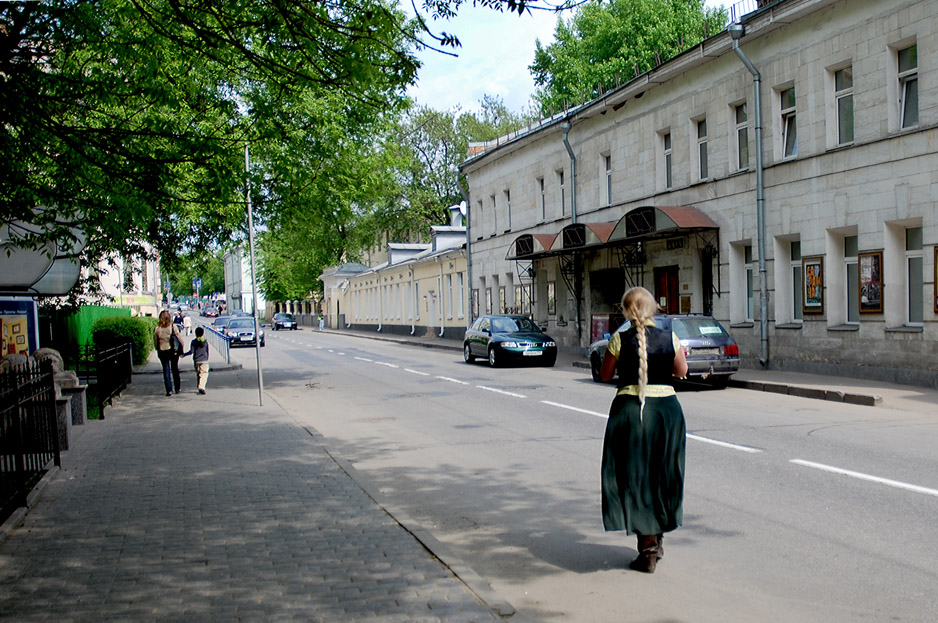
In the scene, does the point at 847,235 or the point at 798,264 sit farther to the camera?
the point at 798,264

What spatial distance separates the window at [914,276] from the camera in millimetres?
16766

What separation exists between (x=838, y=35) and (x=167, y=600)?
17.8 metres

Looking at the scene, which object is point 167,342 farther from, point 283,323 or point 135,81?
point 283,323

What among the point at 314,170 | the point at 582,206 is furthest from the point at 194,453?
the point at 582,206

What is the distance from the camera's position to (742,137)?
858 inches

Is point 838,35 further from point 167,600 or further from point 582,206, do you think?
point 167,600

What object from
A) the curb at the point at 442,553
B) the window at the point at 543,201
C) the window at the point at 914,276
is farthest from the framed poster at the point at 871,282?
the window at the point at 543,201

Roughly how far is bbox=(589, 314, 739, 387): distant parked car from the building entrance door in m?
7.18

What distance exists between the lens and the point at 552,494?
308 inches

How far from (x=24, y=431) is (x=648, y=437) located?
5.67 metres

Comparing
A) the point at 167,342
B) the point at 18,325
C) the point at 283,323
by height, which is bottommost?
the point at 283,323

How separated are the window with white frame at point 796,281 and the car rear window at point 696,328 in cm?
359

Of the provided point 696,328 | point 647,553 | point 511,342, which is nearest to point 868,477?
point 647,553

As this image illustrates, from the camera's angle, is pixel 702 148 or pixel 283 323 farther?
pixel 283 323
